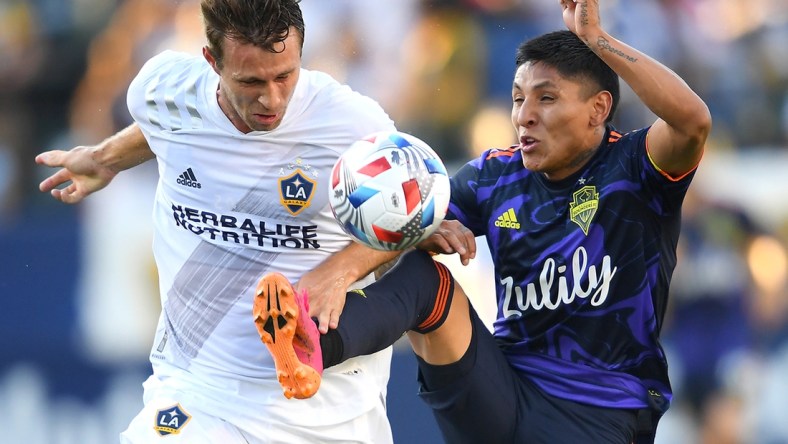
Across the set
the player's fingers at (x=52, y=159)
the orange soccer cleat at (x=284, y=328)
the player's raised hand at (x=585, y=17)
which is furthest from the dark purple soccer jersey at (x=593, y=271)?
the player's fingers at (x=52, y=159)

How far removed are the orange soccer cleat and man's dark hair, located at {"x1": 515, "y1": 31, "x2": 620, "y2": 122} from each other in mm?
1566

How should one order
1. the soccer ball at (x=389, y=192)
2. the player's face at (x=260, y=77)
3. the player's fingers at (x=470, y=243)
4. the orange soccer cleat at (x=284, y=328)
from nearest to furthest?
the orange soccer cleat at (x=284, y=328) < the soccer ball at (x=389, y=192) < the player's face at (x=260, y=77) < the player's fingers at (x=470, y=243)

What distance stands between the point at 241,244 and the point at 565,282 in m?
1.31

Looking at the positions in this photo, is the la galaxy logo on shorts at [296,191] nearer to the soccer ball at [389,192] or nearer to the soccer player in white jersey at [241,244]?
the soccer player in white jersey at [241,244]

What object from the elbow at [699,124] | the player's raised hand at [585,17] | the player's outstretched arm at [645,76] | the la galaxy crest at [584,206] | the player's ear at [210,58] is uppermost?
the player's raised hand at [585,17]

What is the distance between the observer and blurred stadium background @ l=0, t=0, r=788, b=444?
296 inches

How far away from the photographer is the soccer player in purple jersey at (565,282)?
448 cm

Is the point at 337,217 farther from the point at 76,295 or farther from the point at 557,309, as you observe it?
the point at 76,295

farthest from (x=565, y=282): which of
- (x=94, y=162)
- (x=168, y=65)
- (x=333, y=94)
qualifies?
(x=94, y=162)

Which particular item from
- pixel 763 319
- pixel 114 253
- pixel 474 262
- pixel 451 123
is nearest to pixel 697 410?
pixel 763 319

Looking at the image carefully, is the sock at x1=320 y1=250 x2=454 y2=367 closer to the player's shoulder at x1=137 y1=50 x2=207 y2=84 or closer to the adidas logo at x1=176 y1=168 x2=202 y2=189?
the adidas logo at x1=176 y1=168 x2=202 y2=189

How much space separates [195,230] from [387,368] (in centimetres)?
101

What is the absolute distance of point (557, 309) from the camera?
455 centimetres

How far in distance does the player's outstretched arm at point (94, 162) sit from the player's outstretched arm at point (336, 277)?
3.77 ft
